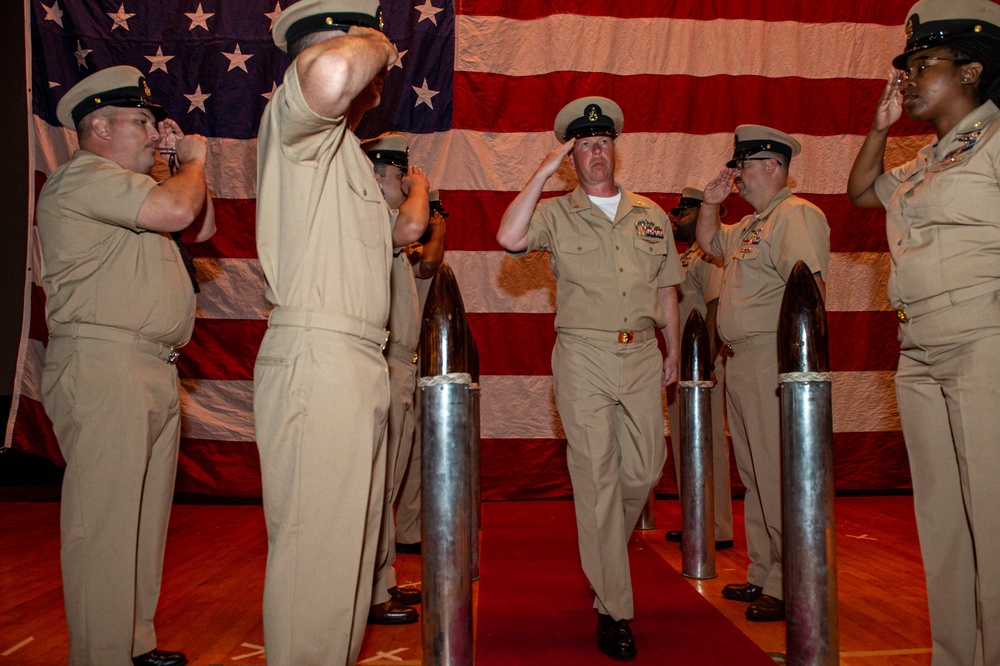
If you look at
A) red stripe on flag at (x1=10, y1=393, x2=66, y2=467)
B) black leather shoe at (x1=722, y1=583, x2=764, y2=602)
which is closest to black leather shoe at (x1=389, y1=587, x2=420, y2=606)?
black leather shoe at (x1=722, y1=583, x2=764, y2=602)

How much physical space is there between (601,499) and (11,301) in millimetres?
4814

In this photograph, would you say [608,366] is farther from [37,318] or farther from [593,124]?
[37,318]

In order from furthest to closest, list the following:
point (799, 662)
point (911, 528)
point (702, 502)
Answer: point (911, 528), point (702, 502), point (799, 662)

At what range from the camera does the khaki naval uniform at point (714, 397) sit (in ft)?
13.1

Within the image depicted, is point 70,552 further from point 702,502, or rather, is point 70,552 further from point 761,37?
point 761,37

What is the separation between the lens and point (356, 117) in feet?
5.80

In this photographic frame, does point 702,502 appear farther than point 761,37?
No

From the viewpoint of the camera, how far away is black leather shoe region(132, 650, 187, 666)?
7.50ft

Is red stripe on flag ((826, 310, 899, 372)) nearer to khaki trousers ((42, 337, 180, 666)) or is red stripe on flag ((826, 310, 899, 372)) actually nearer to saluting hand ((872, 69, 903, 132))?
saluting hand ((872, 69, 903, 132))

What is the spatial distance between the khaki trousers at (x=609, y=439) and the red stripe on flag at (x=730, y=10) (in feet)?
11.0

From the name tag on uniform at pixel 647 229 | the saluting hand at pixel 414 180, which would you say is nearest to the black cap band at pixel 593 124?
the name tag on uniform at pixel 647 229

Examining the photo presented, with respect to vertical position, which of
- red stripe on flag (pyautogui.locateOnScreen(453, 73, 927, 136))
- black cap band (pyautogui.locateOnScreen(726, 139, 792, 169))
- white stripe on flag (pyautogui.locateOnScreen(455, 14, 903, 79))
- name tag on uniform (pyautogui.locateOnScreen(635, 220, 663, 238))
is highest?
white stripe on flag (pyautogui.locateOnScreen(455, 14, 903, 79))

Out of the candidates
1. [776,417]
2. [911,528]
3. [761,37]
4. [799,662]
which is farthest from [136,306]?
[761,37]

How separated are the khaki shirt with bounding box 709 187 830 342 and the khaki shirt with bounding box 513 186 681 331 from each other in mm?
404
